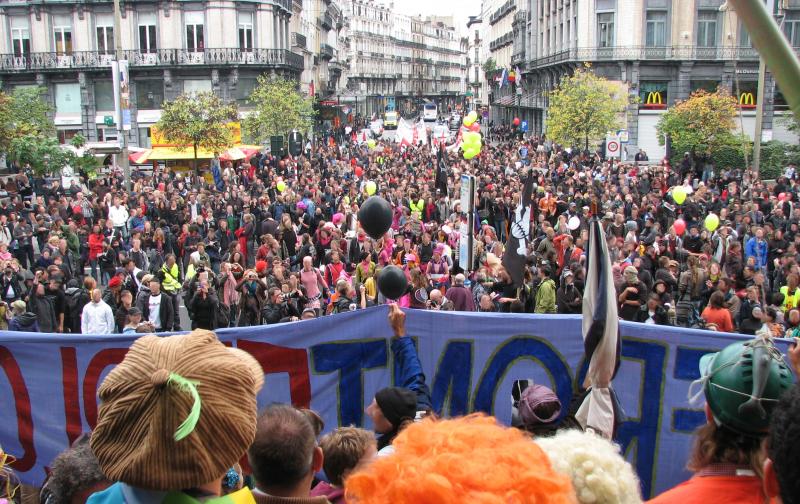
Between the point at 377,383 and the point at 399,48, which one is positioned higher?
the point at 399,48

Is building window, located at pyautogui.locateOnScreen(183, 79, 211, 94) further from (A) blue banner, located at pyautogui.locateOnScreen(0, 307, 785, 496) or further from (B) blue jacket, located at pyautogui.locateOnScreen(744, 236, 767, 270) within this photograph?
(A) blue banner, located at pyautogui.locateOnScreen(0, 307, 785, 496)

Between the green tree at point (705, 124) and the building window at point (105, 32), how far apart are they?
3112cm

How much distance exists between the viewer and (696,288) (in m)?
11.9

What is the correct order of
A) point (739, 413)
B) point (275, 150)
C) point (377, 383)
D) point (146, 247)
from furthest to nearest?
point (275, 150) < point (146, 247) < point (377, 383) < point (739, 413)

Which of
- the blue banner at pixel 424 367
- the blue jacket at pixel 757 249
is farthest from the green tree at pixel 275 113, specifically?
the blue banner at pixel 424 367

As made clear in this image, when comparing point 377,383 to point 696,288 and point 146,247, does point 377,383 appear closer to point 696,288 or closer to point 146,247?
point 696,288

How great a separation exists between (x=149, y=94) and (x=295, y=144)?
12.2 metres

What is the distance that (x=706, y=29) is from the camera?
47312 mm

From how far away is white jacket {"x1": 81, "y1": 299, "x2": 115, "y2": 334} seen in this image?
10.2 meters

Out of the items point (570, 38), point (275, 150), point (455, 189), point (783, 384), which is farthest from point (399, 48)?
point (783, 384)

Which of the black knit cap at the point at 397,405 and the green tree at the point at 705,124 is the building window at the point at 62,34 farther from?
the black knit cap at the point at 397,405

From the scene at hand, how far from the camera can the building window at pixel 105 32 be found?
47.6 m

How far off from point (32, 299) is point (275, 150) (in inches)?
1023

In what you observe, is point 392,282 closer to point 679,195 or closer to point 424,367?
point 424,367
